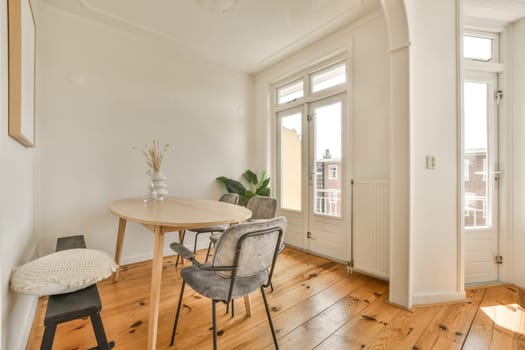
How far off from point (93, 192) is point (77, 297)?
178cm

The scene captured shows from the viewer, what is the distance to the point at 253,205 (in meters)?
2.20

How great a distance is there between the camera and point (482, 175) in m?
2.25

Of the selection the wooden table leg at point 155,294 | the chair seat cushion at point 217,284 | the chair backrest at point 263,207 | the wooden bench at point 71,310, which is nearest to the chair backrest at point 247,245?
the chair seat cushion at point 217,284

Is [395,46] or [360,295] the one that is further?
[360,295]

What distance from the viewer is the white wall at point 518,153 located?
2129 mm

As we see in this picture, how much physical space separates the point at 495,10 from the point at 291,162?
8.15ft

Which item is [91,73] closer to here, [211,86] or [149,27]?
[149,27]

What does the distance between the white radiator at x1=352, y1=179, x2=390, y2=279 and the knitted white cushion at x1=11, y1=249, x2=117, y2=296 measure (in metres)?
2.18

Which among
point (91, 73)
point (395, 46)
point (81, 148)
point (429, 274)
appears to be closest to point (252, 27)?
point (395, 46)

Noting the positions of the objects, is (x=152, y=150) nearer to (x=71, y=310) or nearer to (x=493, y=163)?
(x=71, y=310)

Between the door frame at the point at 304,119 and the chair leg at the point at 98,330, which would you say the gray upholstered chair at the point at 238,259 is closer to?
the chair leg at the point at 98,330

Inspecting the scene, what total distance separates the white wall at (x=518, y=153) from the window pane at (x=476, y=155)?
0.20 metres

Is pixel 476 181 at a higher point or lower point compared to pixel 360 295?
higher

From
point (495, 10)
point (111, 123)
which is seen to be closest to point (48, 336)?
point (111, 123)
